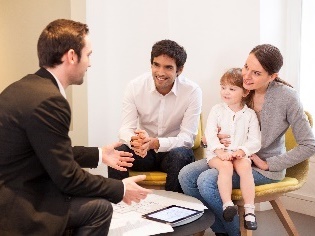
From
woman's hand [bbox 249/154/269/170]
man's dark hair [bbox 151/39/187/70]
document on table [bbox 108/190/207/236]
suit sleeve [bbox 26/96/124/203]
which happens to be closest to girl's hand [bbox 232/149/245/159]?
woman's hand [bbox 249/154/269/170]

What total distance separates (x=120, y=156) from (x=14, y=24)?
10.2 ft

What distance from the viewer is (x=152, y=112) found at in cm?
315

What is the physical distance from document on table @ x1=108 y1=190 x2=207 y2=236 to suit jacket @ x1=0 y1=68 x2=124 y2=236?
1.07 ft

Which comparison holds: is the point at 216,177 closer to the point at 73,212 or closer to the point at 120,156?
the point at 120,156

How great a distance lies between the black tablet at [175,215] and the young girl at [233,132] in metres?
0.38

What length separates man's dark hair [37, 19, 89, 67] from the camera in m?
1.85

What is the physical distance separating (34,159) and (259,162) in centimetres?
139

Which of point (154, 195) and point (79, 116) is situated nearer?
point (154, 195)

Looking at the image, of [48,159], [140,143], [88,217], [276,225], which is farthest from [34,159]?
[276,225]

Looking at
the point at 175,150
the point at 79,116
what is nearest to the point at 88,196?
the point at 175,150

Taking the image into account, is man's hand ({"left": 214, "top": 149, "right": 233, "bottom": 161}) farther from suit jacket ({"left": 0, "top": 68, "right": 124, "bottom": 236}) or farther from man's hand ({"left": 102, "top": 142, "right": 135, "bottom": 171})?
suit jacket ({"left": 0, "top": 68, "right": 124, "bottom": 236})

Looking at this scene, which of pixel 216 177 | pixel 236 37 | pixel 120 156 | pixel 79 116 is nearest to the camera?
pixel 120 156

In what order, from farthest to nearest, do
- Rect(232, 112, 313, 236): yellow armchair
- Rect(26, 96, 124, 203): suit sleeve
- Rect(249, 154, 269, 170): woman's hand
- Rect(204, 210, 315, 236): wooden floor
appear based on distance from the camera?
Rect(204, 210, 315, 236): wooden floor
Rect(249, 154, 269, 170): woman's hand
Rect(232, 112, 313, 236): yellow armchair
Rect(26, 96, 124, 203): suit sleeve

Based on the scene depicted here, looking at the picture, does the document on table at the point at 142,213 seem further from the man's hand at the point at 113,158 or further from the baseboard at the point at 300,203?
the baseboard at the point at 300,203
